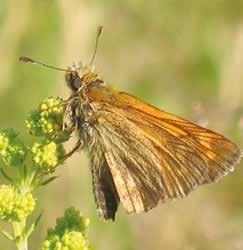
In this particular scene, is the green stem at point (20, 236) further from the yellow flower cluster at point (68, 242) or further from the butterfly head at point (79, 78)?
the butterfly head at point (79, 78)

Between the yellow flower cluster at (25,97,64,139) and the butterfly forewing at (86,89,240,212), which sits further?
the butterfly forewing at (86,89,240,212)

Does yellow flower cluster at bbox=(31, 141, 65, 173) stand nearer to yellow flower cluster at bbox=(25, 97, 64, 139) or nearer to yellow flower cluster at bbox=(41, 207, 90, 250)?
yellow flower cluster at bbox=(25, 97, 64, 139)

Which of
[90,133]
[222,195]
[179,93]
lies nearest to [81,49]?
[179,93]

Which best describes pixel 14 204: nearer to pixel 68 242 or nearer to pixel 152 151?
pixel 68 242

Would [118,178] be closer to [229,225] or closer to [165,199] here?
[165,199]

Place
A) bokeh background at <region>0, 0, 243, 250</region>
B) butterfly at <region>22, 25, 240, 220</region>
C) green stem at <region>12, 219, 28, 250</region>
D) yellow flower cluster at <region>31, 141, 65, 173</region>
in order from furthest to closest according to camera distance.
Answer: bokeh background at <region>0, 0, 243, 250</region>
butterfly at <region>22, 25, 240, 220</region>
yellow flower cluster at <region>31, 141, 65, 173</region>
green stem at <region>12, 219, 28, 250</region>

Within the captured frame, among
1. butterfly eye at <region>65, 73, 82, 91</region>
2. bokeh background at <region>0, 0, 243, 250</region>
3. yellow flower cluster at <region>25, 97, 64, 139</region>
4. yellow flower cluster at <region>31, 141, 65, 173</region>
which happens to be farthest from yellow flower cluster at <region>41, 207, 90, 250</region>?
bokeh background at <region>0, 0, 243, 250</region>

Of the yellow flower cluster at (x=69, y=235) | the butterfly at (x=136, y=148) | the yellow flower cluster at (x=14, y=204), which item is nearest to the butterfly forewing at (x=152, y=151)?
the butterfly at (x=136, y=148)
